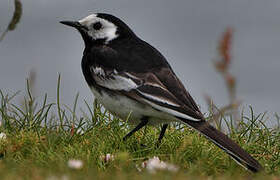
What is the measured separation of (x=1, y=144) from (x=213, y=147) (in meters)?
2.86

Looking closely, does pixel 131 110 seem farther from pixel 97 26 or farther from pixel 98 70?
pixel 97 26

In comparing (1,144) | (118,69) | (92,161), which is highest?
(118,69)

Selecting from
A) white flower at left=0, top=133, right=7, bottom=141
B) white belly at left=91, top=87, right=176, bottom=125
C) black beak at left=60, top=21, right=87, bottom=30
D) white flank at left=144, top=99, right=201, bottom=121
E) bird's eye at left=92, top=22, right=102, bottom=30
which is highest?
bird's eye at left=92, top=22, right=102, bottom=30

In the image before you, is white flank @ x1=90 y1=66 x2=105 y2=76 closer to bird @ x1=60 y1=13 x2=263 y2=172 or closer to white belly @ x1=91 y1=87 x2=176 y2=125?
bird @ x1=60 y1=13 x2=263 y2=172

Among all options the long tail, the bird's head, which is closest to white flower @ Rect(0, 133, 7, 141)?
the bird's head

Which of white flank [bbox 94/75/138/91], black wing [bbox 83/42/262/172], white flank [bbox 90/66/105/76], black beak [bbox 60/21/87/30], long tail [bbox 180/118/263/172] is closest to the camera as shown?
long tail [bbox 180/118/263/172]

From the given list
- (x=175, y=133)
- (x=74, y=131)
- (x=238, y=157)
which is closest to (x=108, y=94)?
(x=74, y=131)

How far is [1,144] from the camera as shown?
7.16 meters

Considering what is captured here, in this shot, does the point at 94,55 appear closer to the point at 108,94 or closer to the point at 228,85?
the point at 108,94

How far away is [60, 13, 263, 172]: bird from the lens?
6.46m

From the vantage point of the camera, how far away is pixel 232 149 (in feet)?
20.2

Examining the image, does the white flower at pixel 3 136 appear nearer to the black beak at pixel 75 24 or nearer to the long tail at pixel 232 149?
the black beak at pixel 75 24

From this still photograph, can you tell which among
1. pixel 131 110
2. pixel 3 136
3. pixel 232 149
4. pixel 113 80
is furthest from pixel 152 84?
pixel 3 136

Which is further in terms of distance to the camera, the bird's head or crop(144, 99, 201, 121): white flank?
the bird's head
